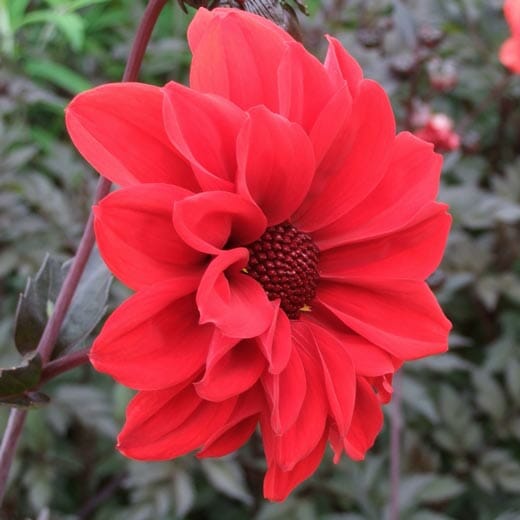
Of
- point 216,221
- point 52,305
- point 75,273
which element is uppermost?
point 216,221

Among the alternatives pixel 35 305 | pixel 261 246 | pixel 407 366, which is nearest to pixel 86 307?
pixel 35 305

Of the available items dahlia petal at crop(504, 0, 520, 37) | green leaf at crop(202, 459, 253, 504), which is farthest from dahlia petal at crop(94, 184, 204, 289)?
dahlia petal at crop(504, 0, 520, 37)

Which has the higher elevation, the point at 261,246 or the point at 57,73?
the point at 261,246

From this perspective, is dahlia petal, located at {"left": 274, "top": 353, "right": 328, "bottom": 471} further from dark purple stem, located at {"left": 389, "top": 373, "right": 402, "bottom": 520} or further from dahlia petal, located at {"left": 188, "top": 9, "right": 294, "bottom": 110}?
dark purple stem, located at {"left": 389, "top": 373, "right": 402, "bottom": 520}

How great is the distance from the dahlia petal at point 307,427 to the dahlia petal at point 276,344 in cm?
3

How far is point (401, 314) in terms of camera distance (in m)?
0.58

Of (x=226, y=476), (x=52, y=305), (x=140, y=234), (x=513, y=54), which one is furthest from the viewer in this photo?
(x=513, y=54)

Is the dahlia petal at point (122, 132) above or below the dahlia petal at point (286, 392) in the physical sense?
above

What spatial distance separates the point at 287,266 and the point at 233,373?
0.08 m

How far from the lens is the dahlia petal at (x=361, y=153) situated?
55 centimetres

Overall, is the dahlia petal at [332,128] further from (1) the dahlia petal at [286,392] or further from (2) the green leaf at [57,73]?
(2) the green leaf at [57,73]

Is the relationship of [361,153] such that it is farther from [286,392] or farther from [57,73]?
[57,73]

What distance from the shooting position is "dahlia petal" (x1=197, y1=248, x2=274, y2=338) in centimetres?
48

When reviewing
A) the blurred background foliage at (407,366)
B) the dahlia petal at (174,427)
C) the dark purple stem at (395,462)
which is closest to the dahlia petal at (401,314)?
the dahlia petal at (174,427)
